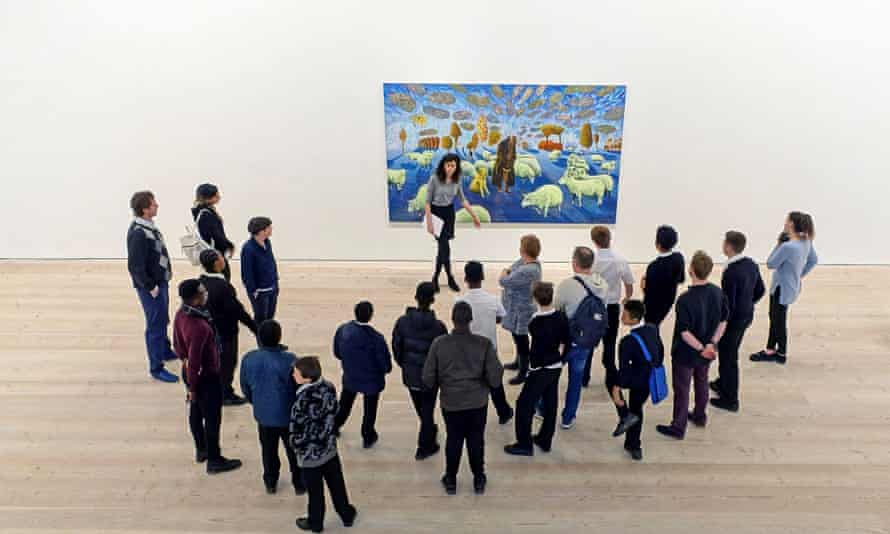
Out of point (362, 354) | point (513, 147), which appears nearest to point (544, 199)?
point (513, 147)

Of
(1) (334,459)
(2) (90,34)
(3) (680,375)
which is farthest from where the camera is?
(2) (90,34)

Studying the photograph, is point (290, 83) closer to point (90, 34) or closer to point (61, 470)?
point (90, 34)

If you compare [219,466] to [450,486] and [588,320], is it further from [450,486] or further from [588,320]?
[588,320]

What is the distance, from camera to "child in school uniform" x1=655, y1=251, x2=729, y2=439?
489 centimetres

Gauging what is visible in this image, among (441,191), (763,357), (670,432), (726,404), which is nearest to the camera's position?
(670,432)

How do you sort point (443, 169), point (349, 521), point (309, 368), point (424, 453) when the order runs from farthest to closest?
point (443, 169) → point (424, 453) → point (349, 521) → point (309, 368)

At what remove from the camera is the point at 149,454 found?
16.7 feet

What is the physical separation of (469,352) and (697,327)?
1761 mm

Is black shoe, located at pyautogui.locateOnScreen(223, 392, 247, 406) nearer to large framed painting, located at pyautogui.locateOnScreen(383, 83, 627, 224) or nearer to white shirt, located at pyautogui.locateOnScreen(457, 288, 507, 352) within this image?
white shirt, located at pyautogui.locateOnScreen(457, 288, 507, 352)

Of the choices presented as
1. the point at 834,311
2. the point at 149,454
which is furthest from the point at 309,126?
the point at 834,311

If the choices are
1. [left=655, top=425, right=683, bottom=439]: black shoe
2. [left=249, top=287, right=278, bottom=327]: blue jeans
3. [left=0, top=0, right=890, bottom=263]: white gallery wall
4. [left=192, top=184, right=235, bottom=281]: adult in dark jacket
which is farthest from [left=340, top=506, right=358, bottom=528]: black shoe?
[left=0, top=0, right=890, bottom=263]: white gallery wall

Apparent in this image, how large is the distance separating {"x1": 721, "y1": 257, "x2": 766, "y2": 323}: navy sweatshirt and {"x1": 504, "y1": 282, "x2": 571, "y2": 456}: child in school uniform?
4.92 feet

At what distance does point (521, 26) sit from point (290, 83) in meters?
2.74

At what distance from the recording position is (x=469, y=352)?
4.27 metres
